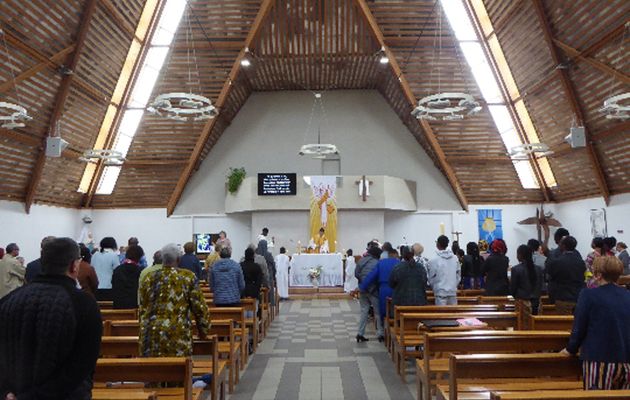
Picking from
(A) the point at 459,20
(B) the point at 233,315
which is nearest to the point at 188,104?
(B) the point at 233,315

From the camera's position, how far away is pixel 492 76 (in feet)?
48.8

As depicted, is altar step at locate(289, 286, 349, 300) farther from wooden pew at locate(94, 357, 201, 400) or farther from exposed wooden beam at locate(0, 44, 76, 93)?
wooden pew at locate(94, 357, 201, 400)

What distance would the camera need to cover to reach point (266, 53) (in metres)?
15.1

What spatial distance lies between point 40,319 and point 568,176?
651 inches

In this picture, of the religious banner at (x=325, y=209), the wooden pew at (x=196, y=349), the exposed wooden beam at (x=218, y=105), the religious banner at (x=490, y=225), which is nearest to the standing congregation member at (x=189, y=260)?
the wooden pew at (x=196, y=349)

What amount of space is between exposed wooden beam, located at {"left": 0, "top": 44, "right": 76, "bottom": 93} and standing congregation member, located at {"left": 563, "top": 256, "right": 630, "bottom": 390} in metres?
11.7

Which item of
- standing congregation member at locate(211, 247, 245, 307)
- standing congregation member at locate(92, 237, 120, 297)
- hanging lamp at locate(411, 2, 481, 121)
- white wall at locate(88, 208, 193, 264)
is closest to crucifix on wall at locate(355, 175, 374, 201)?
hanging lamp at locate(411, 2, 481, 121)

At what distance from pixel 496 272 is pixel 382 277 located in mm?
1633

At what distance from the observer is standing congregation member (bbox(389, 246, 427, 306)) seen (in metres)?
6.70

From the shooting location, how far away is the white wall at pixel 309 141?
1819 centimetres

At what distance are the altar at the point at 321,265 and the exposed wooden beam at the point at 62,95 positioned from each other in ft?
23.7

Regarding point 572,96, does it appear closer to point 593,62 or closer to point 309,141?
point 593,62

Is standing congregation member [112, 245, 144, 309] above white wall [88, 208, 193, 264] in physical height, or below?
below

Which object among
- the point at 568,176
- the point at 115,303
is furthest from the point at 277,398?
the point at 568,176
